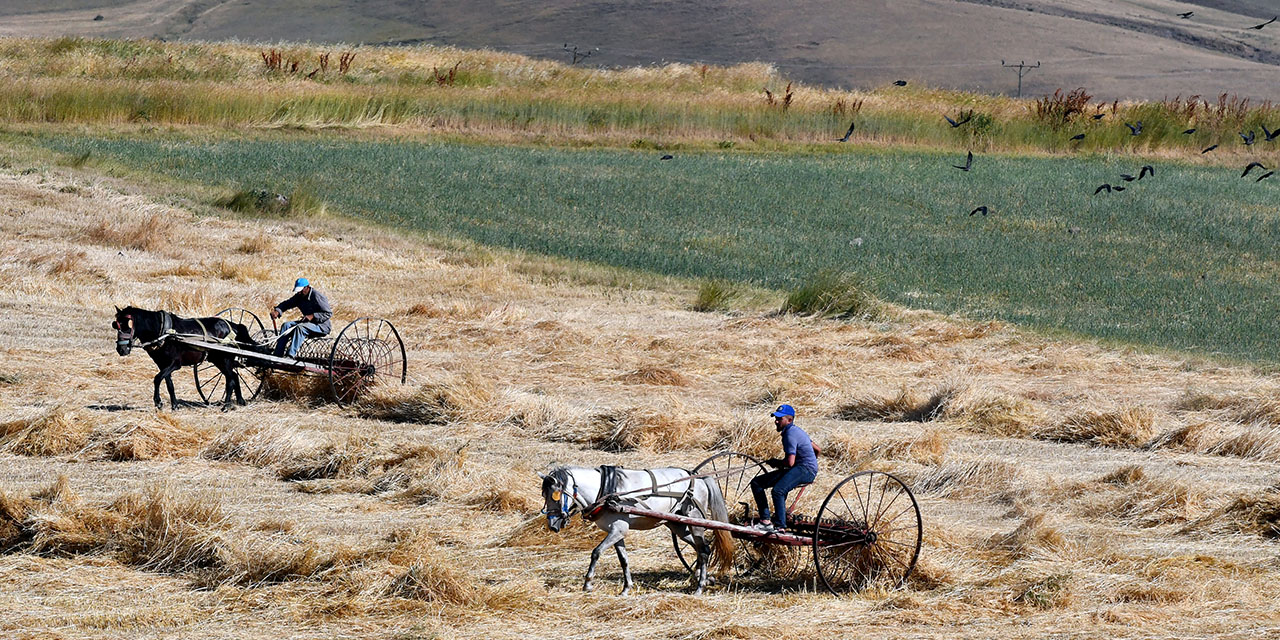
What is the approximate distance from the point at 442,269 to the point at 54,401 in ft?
35.0

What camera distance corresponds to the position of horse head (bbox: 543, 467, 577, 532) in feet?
30.2

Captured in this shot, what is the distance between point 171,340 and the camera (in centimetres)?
1461

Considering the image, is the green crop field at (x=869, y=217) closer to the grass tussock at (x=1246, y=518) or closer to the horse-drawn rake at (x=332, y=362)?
the grass tussock at (x=1246, y=518)

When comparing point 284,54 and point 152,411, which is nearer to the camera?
point 152,411

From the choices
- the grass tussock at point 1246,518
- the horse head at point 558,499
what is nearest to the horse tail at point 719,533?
the horse head at point 558,499

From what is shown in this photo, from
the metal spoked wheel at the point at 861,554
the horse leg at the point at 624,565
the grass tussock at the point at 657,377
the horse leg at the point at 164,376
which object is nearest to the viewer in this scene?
the horse leg at the point at 624,565

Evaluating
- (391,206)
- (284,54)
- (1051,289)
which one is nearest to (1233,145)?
(1051,289)

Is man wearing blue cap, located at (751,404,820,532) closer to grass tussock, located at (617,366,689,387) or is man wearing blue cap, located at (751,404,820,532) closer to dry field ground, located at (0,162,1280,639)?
dry field ground, located at (0,162,1280,639)

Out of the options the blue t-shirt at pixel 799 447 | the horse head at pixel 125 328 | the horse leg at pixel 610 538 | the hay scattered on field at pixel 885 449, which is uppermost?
the blue t-shirt at pixel 799 447

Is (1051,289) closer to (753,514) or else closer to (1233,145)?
(753,514)

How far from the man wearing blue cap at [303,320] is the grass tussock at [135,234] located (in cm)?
1054

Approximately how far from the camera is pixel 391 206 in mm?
31297

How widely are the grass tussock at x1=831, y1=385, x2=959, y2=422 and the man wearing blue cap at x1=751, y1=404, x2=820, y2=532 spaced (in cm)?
575

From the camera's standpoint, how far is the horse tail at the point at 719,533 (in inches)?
393
